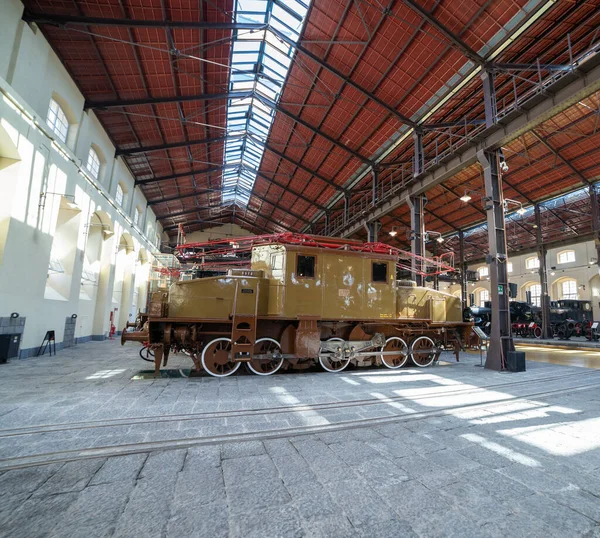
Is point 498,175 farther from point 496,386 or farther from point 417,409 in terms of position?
point 417,409

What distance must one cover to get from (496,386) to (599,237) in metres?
17.2

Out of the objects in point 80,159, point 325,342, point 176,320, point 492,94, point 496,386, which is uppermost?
point 492,94

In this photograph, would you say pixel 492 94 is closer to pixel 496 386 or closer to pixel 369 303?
pixel 369 303

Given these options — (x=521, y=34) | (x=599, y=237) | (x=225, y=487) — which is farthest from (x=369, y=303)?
(x=599, y=237)

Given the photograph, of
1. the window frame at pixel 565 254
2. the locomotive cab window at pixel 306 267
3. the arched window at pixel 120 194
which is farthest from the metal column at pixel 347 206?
the window frame at pixel 565 254

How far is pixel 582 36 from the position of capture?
29.8 feet

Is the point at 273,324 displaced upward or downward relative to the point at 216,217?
downward

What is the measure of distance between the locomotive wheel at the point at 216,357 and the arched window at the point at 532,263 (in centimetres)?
3371

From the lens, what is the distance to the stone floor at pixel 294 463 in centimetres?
181

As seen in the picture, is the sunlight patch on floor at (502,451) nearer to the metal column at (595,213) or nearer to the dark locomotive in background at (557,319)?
the dark locomotive in background at (557,319)

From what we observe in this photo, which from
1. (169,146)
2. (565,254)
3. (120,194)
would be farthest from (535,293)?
(120,194)

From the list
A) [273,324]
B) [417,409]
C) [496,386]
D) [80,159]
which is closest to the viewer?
[417,409]

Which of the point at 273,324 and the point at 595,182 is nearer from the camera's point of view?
the point at 273,324

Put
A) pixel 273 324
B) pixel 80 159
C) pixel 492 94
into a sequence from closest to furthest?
1. pixel 273 324
2. pixel 492 94
3. pixel 80 159
